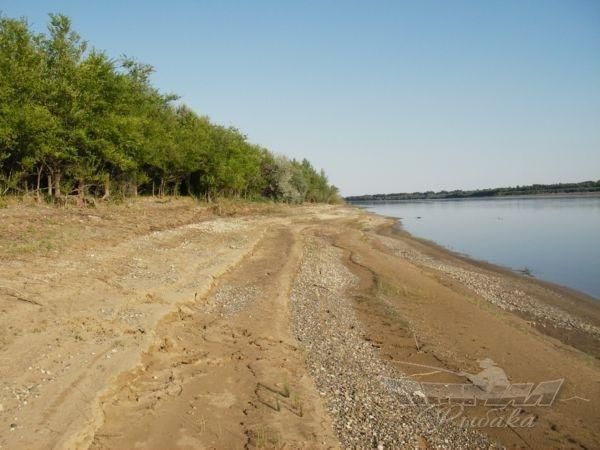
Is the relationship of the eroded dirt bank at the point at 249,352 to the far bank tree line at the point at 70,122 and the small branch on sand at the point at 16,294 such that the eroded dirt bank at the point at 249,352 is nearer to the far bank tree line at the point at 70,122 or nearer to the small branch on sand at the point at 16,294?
the small branch on sand at the point at 16,294

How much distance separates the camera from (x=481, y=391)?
8.27 metres

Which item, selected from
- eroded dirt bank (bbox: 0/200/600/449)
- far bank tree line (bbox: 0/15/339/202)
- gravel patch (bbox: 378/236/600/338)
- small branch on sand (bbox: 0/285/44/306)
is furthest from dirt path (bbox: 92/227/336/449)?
far bank tree line (bbox: 0/15/339/202)

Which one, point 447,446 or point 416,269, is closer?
point 447,446

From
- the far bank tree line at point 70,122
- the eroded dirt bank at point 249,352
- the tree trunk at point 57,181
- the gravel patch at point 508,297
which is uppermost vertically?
the far bank tree line at point 70,122

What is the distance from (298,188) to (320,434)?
71828 millimetres

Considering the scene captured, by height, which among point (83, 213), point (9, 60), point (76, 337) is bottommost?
point (76, 337)

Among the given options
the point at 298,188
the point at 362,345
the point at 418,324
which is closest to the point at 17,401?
the point at 362,345

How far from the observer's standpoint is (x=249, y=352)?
9.03 meters

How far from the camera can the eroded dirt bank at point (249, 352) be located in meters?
6.15

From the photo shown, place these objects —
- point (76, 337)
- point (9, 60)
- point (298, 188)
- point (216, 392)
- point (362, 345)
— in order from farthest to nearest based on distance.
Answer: point (298, 188) < point (9, 60) < point (362, 345) < point (76, 337) < point (216, 392)

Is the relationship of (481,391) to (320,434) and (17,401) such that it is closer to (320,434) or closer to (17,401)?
(320,434)

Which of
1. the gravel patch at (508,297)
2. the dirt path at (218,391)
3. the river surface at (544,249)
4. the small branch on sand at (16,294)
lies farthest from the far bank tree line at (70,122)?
the river surface at (544,249)

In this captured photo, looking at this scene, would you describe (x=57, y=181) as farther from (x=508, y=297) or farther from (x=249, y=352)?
(x=508, y=297)

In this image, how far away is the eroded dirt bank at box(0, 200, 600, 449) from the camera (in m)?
6.15
